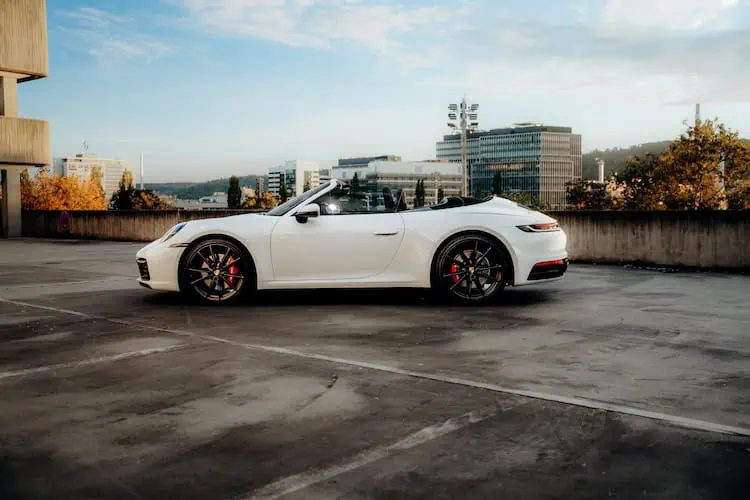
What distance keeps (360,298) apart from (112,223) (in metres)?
19.4

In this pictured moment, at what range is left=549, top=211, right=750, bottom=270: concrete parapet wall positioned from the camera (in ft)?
40.8

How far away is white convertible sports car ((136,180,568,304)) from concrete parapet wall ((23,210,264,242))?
42.0ft

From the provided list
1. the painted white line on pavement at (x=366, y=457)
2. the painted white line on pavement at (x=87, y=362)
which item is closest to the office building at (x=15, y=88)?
the painted white line on pavement at (x=87, y=362)

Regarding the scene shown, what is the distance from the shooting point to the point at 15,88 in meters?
35.2

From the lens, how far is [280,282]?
8078 mm

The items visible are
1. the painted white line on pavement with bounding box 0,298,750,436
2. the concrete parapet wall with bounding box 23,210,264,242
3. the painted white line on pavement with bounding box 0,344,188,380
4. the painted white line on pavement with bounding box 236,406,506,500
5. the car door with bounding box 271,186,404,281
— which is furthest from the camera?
the concrete parapet wall with bounding box 23,210,264,242

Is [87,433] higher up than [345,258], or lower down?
lower down

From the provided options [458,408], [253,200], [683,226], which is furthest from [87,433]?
[253,200]

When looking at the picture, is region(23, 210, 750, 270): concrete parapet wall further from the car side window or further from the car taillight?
the car side window

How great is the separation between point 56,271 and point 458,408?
34.8 ft

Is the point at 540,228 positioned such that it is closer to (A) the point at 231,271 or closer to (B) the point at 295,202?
(B) the point at 295,202

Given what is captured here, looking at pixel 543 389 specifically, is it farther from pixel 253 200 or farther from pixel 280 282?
pixel 253 200

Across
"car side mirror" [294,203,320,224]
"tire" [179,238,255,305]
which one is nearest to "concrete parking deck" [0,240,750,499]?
"tire" [179,238,255,305]

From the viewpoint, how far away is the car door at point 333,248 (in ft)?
26.2
